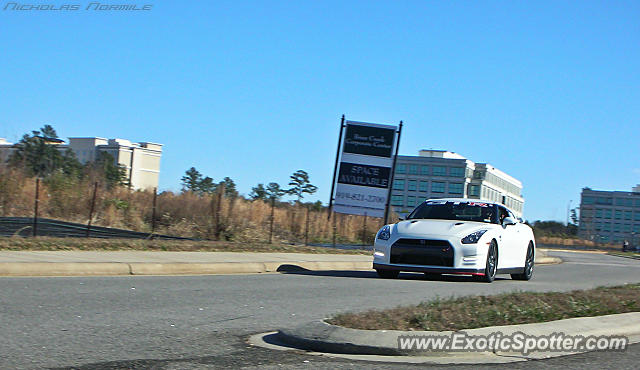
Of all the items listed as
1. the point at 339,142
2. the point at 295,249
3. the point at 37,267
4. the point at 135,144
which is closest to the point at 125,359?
the point at 37,267

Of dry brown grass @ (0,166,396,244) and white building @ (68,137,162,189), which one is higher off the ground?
white building @ (68,137,162,189)

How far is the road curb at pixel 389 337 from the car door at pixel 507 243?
665 centimetres

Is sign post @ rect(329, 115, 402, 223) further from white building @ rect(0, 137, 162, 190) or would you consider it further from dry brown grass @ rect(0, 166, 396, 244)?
white building @ rect(0, 137, 162, 190)

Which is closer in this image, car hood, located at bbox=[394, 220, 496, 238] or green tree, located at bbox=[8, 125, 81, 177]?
car hood, located at bbox=[394, 220, 496, 238]

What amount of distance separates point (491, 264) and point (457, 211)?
126 centimetres

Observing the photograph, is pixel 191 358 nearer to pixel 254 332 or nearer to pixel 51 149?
pixel 254 332

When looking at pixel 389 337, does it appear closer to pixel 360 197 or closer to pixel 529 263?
pixel 529 263

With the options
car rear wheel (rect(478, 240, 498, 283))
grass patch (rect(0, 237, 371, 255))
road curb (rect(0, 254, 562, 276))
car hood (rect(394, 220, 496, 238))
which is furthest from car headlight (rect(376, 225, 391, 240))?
grass patch (rect(0, 237, 371, 255))

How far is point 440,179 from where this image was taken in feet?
272

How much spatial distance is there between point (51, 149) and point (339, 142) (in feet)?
72.8

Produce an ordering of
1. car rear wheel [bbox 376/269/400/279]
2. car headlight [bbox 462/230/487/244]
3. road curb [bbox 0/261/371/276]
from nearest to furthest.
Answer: road curb [bbox 0/261/371/276] → car headlight [bbox 462/230/487/244] → car rear wheel [bbox 376/269/400/279]

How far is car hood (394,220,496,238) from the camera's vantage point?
44.2ft

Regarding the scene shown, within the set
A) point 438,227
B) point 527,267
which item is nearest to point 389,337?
point 438,227

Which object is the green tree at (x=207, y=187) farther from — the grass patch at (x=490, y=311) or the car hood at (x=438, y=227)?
the grass patch at (x=490, y=311)
